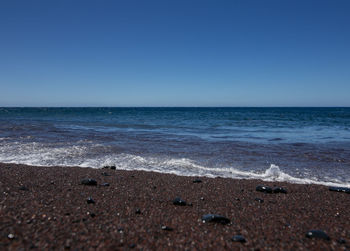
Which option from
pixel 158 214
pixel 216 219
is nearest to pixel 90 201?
pixel 158 214

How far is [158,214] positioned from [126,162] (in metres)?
6.15

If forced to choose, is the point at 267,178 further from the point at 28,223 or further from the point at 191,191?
the point at 28,223

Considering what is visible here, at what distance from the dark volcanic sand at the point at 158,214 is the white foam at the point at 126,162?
132cm

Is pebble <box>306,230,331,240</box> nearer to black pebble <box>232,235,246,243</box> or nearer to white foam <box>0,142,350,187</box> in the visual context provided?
black pebble <box>232,235,246,243</box>

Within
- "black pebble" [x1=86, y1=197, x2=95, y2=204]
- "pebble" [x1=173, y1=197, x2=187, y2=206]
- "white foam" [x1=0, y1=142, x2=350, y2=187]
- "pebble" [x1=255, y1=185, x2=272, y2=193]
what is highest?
"black pebble" [x1=86, y1=197, x2=95, y2=204]

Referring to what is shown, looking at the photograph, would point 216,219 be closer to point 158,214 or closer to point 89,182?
point 158,214

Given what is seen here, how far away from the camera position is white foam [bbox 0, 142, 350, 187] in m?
8.69

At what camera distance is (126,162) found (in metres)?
10.6

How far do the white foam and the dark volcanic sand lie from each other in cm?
132

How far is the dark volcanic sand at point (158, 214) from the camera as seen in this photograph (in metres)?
3.64

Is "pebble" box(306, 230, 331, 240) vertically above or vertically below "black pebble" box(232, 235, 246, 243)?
below

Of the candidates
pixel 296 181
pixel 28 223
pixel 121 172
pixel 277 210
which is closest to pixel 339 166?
pixel 296 181

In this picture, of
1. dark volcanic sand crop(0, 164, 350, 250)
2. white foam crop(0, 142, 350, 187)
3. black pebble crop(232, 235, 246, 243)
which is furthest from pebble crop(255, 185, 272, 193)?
black pebble crop(232, 235, 246, 243)

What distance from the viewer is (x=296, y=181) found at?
26.5 ft
